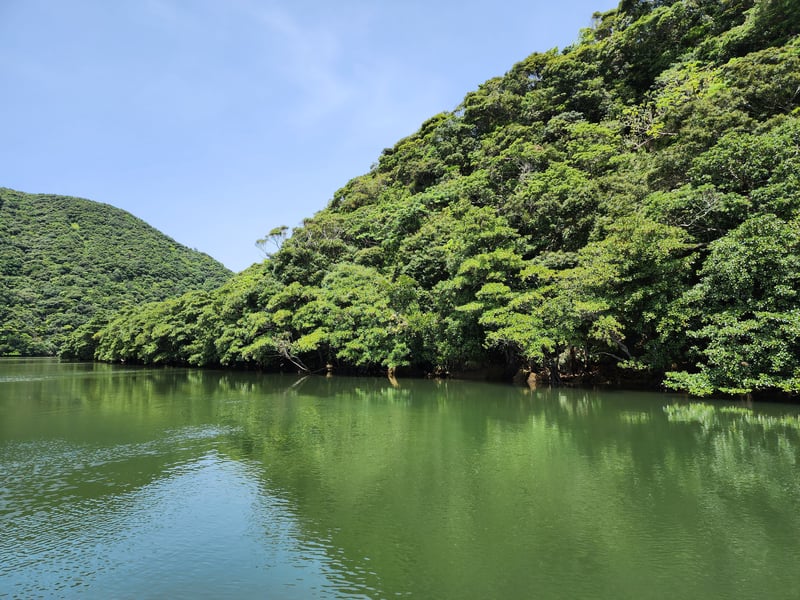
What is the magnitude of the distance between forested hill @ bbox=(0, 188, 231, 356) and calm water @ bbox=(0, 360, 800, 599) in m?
85.6

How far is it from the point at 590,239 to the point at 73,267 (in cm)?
12329

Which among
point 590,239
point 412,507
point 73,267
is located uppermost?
point 73,267

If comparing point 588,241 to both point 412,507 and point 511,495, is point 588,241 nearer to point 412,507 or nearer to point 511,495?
point 511,495

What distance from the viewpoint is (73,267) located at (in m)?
111

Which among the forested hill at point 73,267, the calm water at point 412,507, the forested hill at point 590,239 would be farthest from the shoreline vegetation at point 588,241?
the forested hill at point 73,267

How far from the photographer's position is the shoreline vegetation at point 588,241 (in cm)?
1958

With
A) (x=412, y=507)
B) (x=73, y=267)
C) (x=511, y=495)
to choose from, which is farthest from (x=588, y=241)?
(x=73, y=267)

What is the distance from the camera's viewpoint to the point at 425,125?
72438 millimetres

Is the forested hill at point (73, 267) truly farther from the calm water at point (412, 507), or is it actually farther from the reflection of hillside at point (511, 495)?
the reflection of hillside at point (511, 495)

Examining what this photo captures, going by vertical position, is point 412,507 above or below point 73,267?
below

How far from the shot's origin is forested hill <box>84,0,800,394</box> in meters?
19.5

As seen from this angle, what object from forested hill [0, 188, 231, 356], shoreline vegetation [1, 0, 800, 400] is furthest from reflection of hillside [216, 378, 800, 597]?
forested hill [0, 188, 231, 356]

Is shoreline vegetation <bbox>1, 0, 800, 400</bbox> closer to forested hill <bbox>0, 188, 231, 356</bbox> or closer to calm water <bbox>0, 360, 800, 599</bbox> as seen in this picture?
calm water <bbox>0, 360, 800, 599</bbox>

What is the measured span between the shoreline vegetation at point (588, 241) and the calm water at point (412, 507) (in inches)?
212
